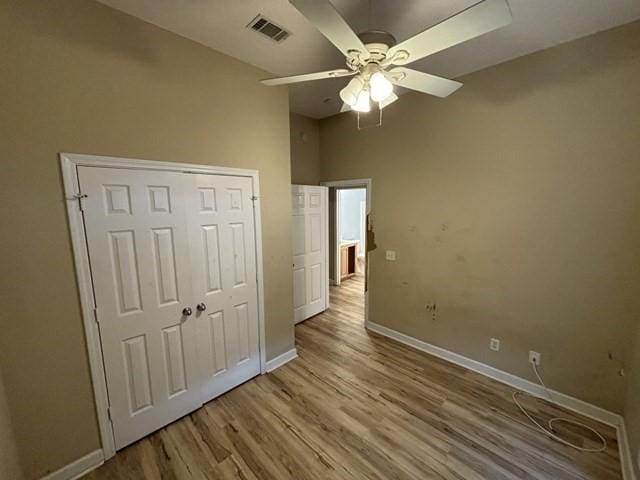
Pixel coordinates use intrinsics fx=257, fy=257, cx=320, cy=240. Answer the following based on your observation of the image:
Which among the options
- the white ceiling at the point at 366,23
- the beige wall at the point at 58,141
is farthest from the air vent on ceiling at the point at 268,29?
the beige wall at the point at 58,141

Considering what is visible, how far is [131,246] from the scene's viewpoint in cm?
173

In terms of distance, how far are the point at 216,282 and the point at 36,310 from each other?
1038 mm

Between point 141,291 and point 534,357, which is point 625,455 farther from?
point 141,291

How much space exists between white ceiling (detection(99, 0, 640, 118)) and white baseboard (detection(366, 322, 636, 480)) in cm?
282

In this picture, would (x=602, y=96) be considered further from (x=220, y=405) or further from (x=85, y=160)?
(x=220, y=405)

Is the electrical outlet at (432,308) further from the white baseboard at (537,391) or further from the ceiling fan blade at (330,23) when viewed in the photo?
the ceiling fan blade at (330,23)

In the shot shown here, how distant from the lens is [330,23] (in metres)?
1.02

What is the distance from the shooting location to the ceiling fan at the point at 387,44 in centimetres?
93

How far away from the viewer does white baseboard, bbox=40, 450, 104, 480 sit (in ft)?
5.15

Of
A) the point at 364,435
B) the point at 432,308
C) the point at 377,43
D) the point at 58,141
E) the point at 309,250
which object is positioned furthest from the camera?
the point at 309,250

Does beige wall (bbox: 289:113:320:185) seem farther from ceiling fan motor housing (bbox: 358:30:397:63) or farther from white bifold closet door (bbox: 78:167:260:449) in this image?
ceiling fan motor housing (bbox: 358:30:397:63)

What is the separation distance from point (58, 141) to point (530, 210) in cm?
341

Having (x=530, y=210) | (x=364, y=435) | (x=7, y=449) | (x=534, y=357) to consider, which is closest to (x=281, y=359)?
(x=364, y=435)

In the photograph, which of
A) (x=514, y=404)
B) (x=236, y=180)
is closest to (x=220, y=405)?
(x=236, y=180)
